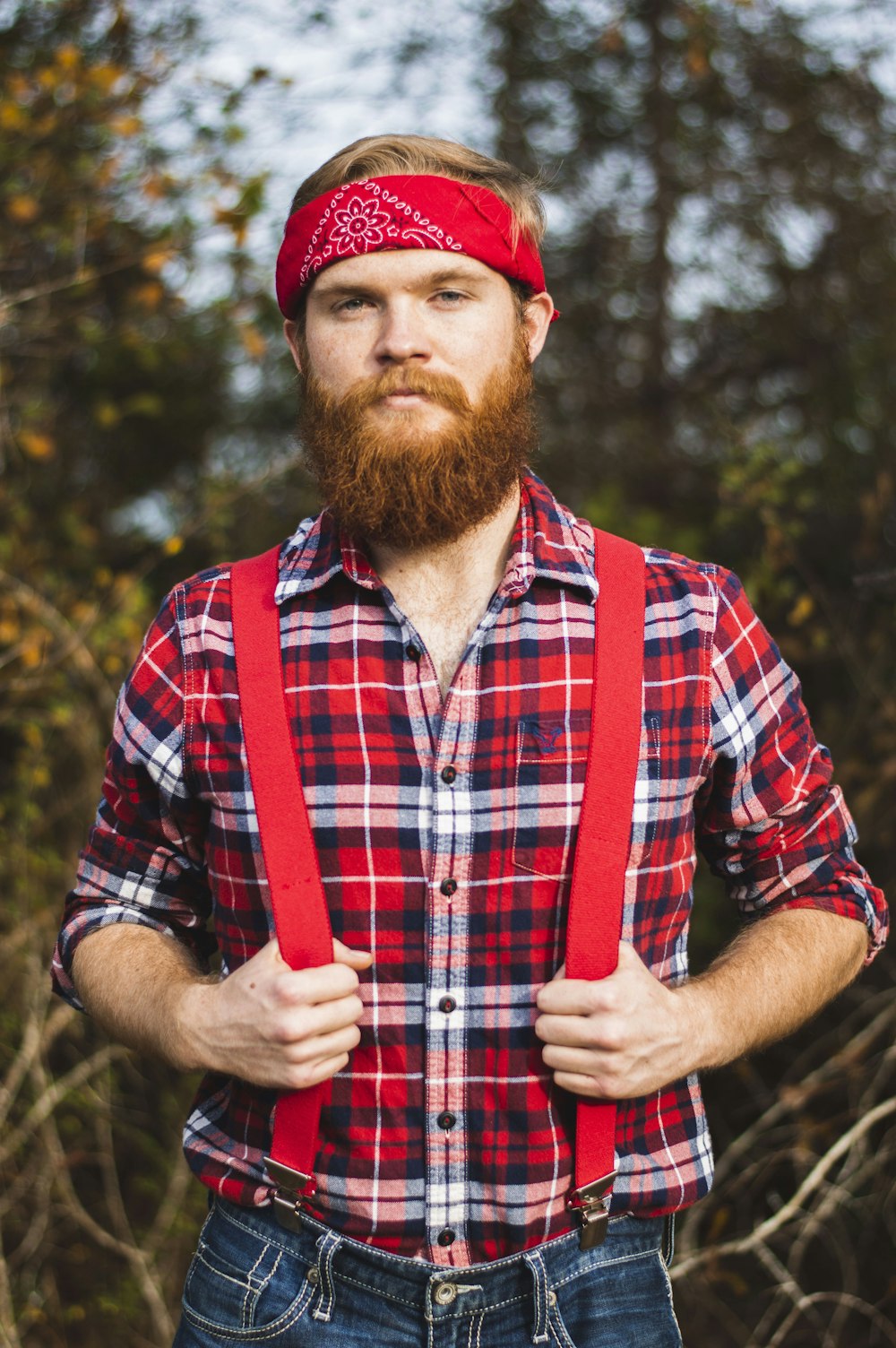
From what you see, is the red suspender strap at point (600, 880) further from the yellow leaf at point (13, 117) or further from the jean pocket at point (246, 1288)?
the yellow leaf at point (13, 117)

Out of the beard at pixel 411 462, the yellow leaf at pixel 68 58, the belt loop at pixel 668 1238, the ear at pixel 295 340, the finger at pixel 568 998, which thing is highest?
the yellow leaf at pixel 68 58

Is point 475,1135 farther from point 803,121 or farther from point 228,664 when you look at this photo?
point 803,121

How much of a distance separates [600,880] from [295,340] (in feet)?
3.32

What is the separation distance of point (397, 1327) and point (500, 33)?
19.7 ft

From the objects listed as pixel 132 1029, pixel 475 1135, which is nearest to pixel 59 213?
pixel 132 1029

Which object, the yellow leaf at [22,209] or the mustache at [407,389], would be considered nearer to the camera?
the mustache at [407,389]

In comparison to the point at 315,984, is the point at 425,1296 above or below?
below

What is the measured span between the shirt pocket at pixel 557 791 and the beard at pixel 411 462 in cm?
35

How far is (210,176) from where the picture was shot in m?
3.83

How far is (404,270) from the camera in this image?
64.3 inches

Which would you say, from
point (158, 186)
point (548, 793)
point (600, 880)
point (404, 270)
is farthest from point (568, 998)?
point (158, 186)

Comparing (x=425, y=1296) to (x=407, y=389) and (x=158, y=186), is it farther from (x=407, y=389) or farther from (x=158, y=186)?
(x=158, y=186)

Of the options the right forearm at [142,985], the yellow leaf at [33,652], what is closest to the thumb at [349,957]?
the right forearm at [142,985]

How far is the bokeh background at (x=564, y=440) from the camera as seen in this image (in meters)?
3.27
